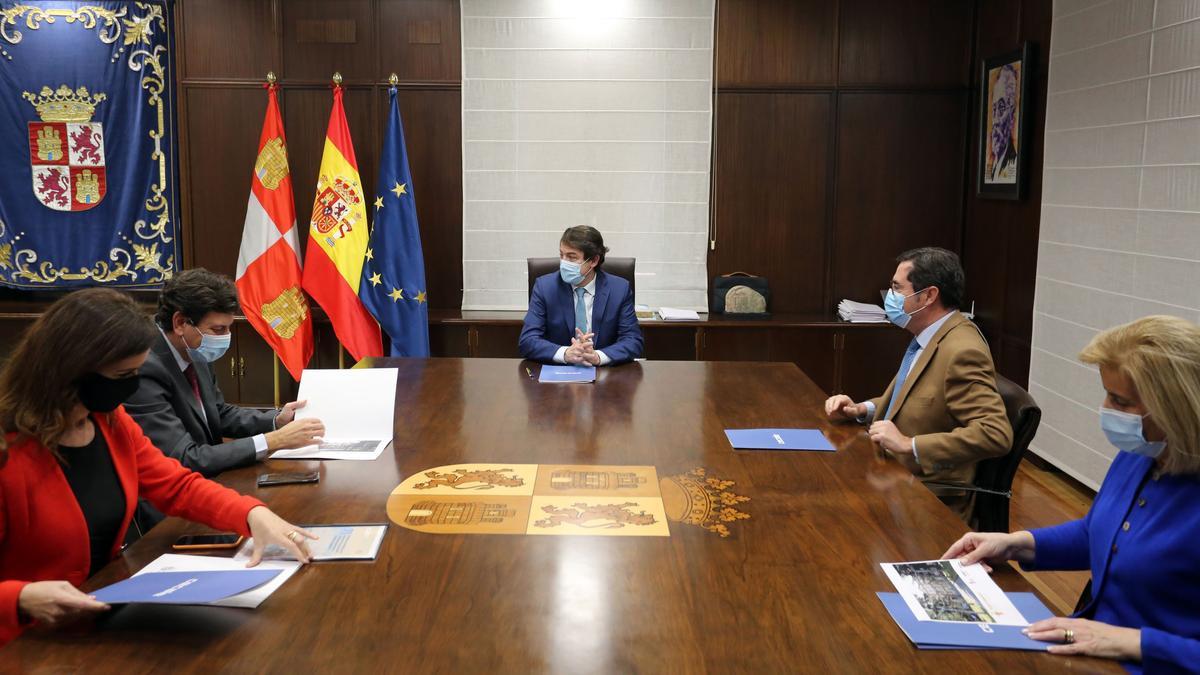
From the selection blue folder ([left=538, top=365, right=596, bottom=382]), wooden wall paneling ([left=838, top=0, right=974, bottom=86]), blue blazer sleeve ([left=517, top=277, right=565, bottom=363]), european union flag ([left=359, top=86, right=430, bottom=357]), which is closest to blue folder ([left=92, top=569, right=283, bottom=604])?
blue folder ([left=538, top=365, right=596, bottom=382])

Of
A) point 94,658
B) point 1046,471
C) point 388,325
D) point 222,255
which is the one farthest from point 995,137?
point 94,658

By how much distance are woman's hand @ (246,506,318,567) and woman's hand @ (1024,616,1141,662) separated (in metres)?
1.35

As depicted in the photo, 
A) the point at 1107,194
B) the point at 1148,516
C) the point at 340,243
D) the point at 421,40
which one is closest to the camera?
the point at 1148,516

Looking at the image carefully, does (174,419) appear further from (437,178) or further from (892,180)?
(892,180)

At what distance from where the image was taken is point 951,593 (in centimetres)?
189

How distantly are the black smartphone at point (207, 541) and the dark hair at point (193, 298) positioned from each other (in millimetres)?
864

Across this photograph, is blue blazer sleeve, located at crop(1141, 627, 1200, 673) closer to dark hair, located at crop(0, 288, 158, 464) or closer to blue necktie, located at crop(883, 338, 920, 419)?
blue necktie, located at crop(883, 338, 920, 419)

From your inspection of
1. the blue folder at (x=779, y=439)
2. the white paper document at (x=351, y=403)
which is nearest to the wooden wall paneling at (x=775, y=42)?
the blue folder at (x=779, y=439)

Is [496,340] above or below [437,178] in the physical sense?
below

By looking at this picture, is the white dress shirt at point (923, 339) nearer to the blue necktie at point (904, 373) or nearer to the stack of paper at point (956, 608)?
the blue necktie at point (904, 373)

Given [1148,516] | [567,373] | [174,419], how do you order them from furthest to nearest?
[567,373]
[174,419]
[1148,516]

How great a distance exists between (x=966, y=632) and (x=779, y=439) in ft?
4.10

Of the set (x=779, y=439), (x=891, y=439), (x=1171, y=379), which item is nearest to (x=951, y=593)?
(x=1171, y=379)

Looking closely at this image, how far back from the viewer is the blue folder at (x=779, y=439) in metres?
2.89
